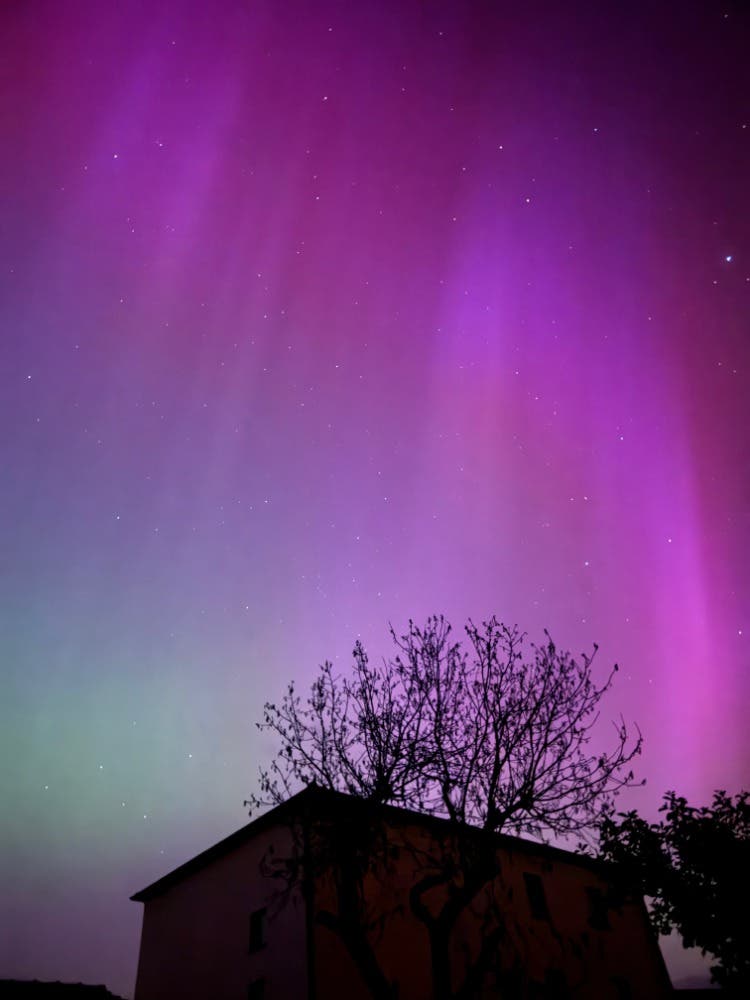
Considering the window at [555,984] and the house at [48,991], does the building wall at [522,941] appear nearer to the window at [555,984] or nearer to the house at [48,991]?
the window at [555,984]

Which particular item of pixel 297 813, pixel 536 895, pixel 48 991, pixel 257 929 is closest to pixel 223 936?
pixel 257 929

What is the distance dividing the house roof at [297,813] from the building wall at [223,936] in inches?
9.1

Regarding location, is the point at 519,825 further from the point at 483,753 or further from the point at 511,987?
the point at 511,987

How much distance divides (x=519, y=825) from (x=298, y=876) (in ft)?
21.3

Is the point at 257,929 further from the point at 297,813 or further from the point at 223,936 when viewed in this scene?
the point at 297,813

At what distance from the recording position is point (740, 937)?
750 inches

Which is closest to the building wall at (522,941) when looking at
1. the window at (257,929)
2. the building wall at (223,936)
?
the building wall at (223,936)

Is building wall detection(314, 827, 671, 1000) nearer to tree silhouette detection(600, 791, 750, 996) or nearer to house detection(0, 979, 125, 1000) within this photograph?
tree silhouette detection(600, 791, 750, 996)

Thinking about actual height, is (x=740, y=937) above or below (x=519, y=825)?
below

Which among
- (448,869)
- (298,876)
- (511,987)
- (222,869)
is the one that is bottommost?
(511,987)

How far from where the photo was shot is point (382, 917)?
17.9 m

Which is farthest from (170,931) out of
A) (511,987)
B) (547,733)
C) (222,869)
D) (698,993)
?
(698,993)

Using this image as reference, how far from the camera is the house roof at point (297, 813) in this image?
1695 centimetres

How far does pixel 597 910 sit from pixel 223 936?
→ 13.6 m
